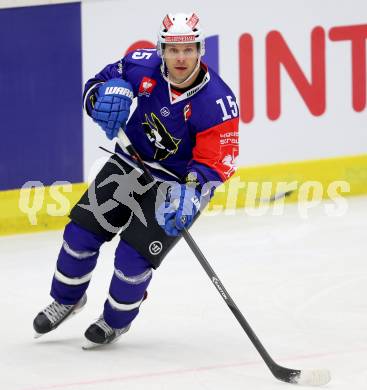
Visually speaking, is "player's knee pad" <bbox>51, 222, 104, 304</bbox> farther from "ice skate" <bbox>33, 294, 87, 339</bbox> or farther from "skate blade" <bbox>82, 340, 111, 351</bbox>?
"skate blade" <bbox>82, 340, 111, 351</bbox>

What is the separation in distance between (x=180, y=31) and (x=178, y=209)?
23.7 inches

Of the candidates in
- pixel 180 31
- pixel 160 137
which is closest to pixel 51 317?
pixel 160 137

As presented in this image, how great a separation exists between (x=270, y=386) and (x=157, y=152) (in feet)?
3.03

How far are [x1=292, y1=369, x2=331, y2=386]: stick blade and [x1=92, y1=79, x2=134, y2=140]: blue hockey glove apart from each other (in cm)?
104

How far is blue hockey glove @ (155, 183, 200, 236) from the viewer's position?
15.0ft

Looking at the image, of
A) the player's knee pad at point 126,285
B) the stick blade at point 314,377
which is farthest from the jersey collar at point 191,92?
the stick blade at point 314,377

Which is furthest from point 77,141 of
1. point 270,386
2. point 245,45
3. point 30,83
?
point 270,386

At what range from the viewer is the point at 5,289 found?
5.75 m

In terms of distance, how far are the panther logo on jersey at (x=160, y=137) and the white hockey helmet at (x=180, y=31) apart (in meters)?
0.25

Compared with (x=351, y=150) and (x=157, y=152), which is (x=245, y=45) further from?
(x=157, y=152)

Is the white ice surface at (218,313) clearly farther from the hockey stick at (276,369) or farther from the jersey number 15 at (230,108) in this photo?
the jersey number 15 at (230,108)

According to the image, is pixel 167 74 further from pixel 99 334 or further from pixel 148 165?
pixel 99 334

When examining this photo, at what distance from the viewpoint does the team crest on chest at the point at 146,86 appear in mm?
4785

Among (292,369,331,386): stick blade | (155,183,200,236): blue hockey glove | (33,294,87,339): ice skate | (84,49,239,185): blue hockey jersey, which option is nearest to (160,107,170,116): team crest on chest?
(84,49,239,185): blue hockey jersey
